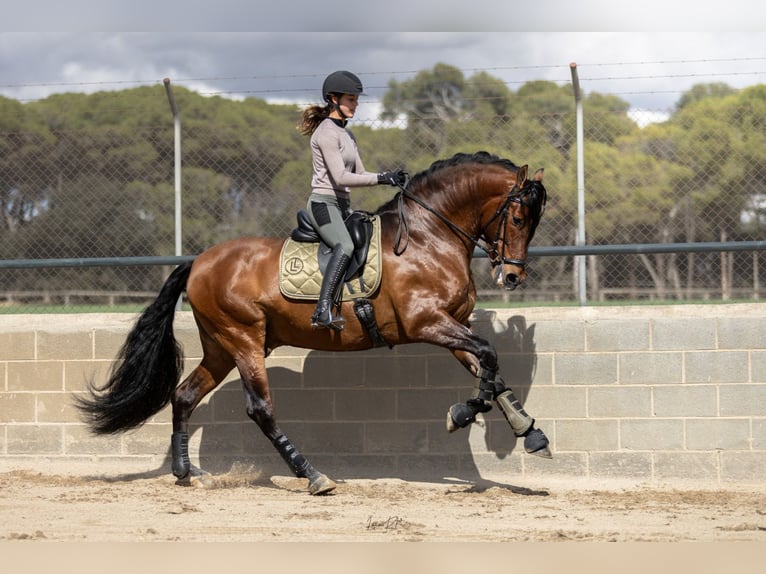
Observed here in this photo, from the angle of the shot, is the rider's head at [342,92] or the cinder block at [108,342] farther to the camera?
the cinder block at [108,342]

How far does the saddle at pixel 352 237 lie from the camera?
7.57m

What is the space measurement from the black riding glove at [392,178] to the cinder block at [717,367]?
2.72 metres

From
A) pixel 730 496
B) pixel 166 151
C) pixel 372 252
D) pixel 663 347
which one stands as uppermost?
pixel 166 151

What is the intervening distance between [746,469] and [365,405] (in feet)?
10.1

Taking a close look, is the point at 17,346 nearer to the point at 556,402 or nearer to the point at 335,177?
the point at 335,177

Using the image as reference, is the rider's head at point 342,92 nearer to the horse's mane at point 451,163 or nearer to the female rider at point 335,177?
the female rider at point 335,177

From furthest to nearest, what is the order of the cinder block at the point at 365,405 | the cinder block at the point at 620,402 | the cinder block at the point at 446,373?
the cinder block at the point at 365,405, the cinder block at the point at 446,373, the cinder block at the point at 620,402

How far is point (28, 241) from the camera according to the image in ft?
37.2

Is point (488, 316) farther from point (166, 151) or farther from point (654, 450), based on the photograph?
point (166, 151)

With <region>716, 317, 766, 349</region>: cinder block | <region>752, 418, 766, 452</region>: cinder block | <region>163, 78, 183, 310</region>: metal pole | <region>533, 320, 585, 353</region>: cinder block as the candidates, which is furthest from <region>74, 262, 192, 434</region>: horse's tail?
<region>752, 418, 766, 452</region>: cinder block

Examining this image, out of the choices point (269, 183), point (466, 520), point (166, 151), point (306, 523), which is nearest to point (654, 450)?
point (466, 520)

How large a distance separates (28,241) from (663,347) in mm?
6950

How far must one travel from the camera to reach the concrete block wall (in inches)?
321

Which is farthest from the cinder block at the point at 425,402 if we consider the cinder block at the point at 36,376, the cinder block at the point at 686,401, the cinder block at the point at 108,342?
the cinder block at the point at 36,376
